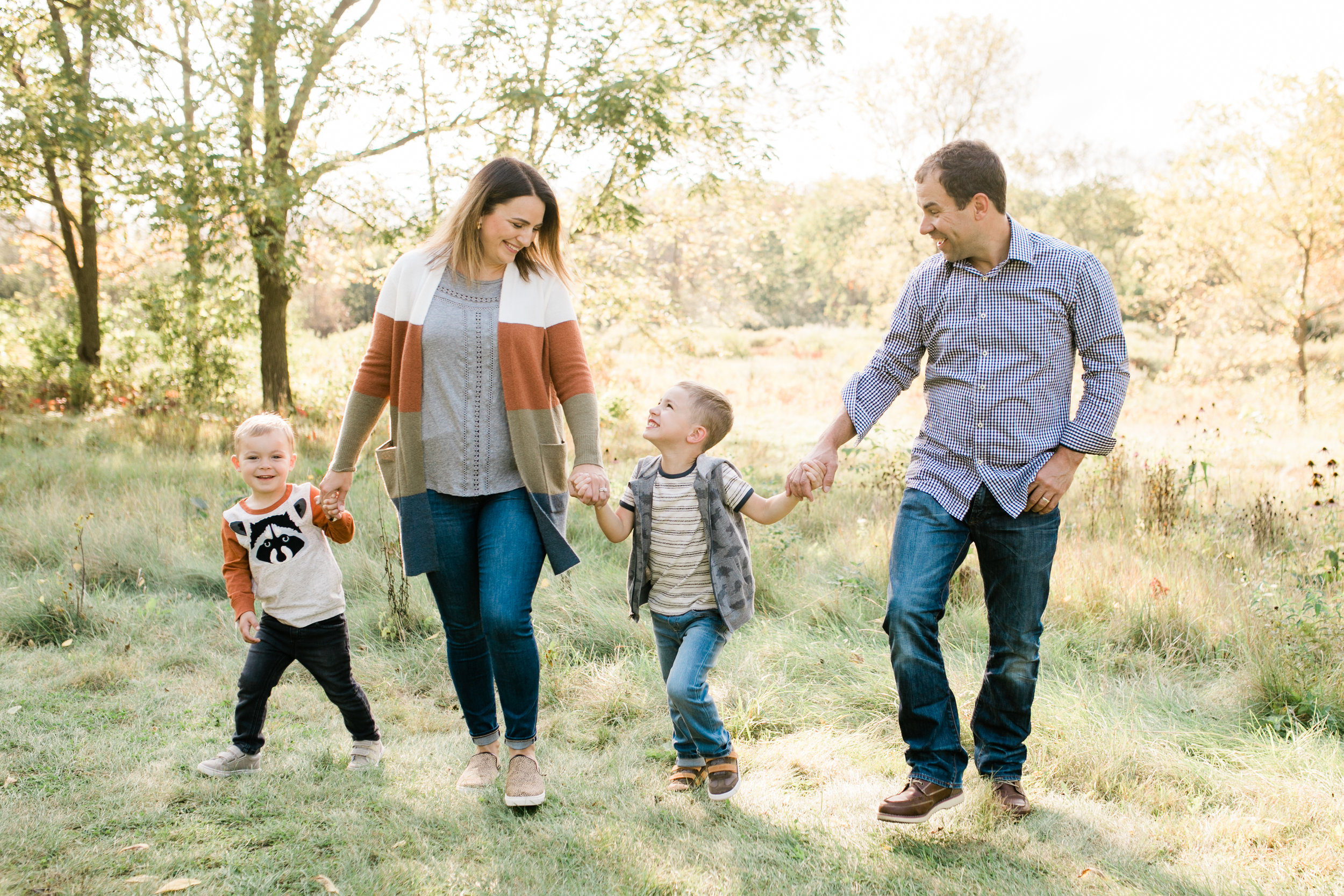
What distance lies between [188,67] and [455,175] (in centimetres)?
303

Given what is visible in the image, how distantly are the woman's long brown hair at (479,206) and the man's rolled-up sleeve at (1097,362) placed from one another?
1.70 m

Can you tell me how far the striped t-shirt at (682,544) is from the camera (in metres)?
3.12

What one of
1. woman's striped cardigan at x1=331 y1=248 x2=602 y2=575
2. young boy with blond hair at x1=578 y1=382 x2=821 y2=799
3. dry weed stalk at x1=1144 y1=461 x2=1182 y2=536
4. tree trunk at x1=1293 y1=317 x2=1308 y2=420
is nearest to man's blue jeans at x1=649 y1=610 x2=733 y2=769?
young boy with blond hair at x1=578 y1=382 x2=821 y2=799

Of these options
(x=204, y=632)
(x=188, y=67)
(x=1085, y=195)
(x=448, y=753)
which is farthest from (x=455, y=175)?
(x=1085, y=195)

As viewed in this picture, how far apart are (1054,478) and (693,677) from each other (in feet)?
4.15

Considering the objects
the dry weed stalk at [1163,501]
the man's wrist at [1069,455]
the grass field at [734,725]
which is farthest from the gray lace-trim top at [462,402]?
the dry weed stalk at [1163,501]

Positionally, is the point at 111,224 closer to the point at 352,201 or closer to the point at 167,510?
the point at 352,201

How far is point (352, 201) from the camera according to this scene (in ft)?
35.1

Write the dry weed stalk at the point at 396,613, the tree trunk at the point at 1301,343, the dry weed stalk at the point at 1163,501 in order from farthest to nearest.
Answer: the tree trunk at the point at 1301,343, the dry weed stalk at the point at 1163,501, the dry weed stalk at the point at 396,613

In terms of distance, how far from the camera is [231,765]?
3.25 metres

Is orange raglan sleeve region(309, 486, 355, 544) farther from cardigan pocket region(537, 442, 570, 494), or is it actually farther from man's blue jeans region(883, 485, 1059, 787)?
man's blue jeans region(883, 485, 1059, 787)

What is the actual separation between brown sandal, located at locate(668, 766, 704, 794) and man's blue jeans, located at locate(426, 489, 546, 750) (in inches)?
20.5

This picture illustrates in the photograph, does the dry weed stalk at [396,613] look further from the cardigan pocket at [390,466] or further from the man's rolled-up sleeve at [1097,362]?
the man's rolled-up sleeve at [1097,362]

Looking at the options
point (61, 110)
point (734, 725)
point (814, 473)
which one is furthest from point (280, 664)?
point (61, 110)
